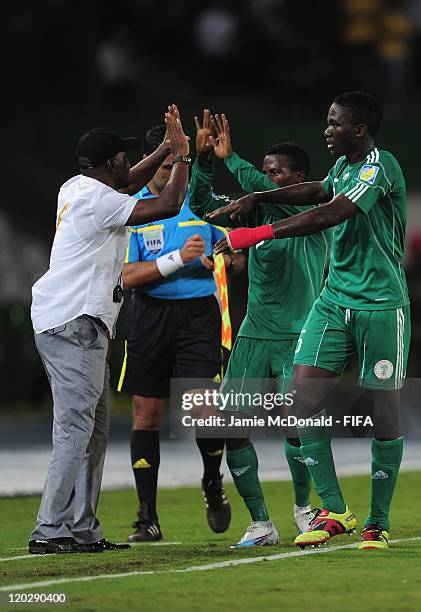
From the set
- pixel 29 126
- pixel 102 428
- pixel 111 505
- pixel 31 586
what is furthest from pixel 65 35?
pixel 31 586

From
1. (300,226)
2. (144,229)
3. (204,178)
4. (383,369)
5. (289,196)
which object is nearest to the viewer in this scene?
(300,226)

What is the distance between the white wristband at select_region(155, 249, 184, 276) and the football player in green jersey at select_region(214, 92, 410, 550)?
1431mm

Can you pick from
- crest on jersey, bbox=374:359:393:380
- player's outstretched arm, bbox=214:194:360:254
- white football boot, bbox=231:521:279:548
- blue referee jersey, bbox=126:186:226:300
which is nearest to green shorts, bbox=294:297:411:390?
crest on jersey, bbox=374:359:393:380

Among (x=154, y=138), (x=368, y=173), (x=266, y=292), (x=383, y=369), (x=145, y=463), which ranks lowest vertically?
(x=145, y=463)

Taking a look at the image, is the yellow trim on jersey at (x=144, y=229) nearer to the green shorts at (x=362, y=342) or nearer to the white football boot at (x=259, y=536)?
the green shorts at (x=362, y=342)

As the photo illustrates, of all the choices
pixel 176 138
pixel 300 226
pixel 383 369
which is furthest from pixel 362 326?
pixel 176 138

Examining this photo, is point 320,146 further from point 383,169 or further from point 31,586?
point 31,586

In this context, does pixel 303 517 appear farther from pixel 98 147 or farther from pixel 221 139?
pixel 98 147

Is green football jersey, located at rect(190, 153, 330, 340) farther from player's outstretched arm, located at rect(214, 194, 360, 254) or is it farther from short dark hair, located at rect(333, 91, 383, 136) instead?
player's outstretched arm, located at rect(214, 194, 360, 254)

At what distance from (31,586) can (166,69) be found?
24266 mm

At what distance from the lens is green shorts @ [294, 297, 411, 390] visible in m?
8.59

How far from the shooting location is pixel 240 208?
8.95 meters

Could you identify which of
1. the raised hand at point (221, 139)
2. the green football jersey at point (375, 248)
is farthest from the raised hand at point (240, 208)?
the green football jersey at point (375, 248)

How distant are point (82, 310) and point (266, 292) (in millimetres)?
1446
